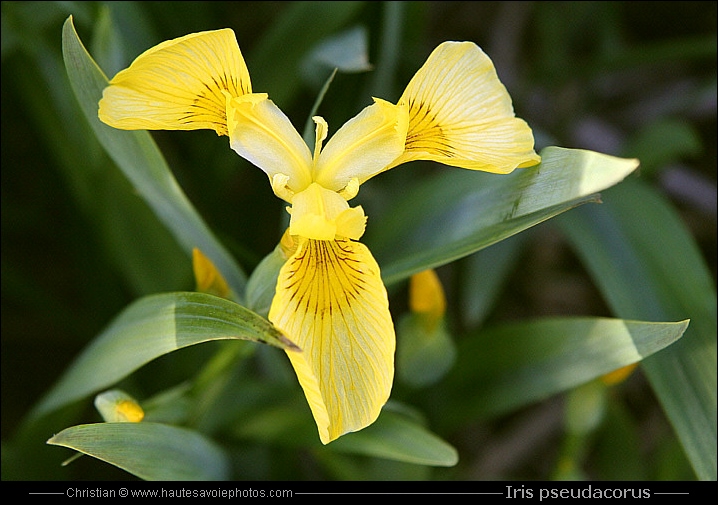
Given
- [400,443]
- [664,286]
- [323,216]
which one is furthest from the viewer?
[664,286]

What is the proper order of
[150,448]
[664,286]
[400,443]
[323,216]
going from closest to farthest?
[323,216] → [150,448] → [400,443] → [664,286]

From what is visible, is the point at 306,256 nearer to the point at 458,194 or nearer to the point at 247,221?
the point at 458,194

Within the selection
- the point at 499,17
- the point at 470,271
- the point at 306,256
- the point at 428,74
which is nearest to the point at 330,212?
the point at 306,256

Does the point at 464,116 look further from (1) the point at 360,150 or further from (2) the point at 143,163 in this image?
(2) the point at 143,163

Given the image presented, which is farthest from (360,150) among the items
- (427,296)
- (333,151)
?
(427,296)

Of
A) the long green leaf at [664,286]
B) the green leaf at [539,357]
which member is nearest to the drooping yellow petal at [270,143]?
the green leaf at [539,357]

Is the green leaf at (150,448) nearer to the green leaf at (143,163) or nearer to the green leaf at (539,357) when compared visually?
the green leaf at (143,163)
